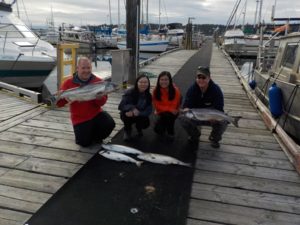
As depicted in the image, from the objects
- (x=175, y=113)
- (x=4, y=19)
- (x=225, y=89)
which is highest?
(x=4, y=19)

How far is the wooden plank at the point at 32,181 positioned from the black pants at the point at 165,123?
71.4 inches

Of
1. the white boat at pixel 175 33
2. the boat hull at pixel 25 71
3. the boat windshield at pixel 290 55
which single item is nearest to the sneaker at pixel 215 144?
the boat windshield at pixel 290 55

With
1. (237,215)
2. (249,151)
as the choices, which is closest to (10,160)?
(237,215)

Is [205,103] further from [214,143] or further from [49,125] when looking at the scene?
[49,125]

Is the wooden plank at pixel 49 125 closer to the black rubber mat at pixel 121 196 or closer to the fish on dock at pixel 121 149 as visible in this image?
the fish on dock at pixel 121 149

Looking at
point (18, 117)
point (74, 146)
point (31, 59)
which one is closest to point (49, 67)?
point (31, 59)

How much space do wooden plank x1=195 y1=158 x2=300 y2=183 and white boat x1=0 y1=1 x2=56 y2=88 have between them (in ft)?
27.7

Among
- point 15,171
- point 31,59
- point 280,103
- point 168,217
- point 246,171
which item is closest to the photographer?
point 168,217

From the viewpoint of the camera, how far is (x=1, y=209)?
113 inches

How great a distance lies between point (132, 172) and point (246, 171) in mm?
1360

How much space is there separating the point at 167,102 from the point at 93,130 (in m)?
1.15

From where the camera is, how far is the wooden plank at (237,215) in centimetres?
285

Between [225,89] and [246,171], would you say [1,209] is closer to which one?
[246,171]

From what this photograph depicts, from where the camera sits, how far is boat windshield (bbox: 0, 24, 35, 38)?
11.7 meters
